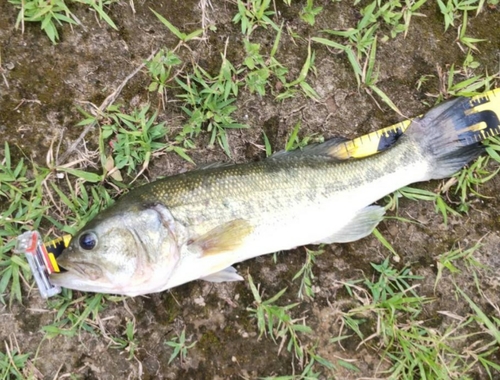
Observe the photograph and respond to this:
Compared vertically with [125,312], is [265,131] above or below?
above

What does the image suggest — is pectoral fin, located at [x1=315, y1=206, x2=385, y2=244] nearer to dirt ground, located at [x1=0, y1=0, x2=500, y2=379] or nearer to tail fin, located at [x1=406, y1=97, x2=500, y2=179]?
dirt ground, located at [x1=0, y1=0, x2=500, y2=379]

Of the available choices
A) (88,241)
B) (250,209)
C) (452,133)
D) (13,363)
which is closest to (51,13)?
(88,241)

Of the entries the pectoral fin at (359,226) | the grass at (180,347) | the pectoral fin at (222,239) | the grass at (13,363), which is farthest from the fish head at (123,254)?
the pectoral fin at (359,226)

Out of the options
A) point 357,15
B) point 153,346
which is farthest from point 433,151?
point 153,346

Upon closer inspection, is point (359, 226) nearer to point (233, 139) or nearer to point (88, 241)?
point (233, 139)

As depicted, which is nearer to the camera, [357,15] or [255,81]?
[255,81]

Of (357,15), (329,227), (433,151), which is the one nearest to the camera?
(329,227)

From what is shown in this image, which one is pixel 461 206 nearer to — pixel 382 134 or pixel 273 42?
pixel 382 134

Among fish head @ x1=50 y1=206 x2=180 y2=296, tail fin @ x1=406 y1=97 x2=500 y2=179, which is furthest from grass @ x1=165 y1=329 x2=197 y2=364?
tail fin @ x1=406 y1=97 x2=500 y2=179

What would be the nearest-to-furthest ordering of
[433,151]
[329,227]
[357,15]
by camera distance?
[329,227]
[433,151]
[357,15]

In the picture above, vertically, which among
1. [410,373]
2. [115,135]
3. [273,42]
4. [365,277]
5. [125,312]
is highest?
[273,42]
